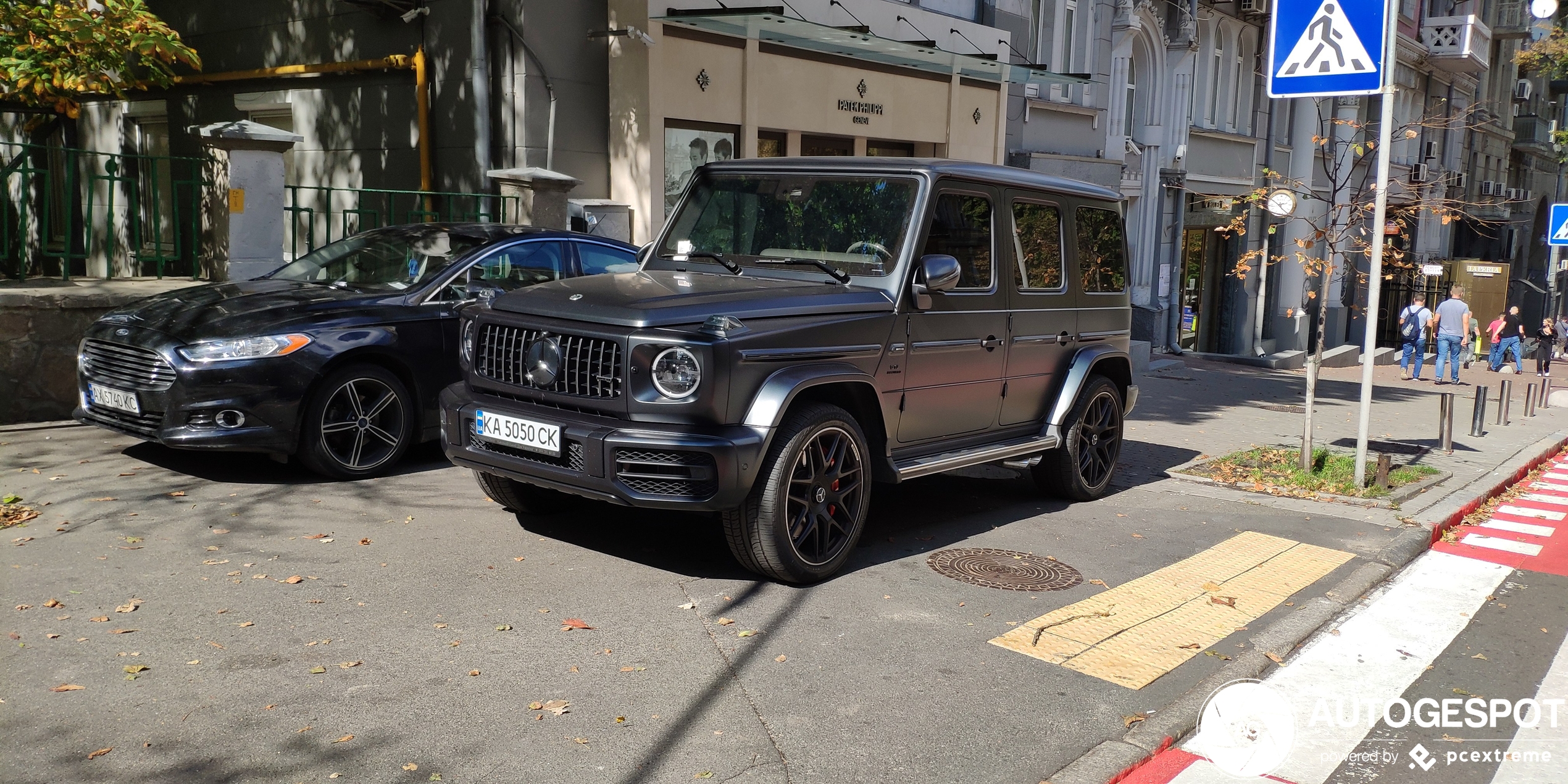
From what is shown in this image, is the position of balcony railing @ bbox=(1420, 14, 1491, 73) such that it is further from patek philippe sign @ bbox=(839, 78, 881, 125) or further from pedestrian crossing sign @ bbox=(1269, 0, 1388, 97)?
pedestrian crossing sign @ bbox=(1269, 0, 1388, 97)

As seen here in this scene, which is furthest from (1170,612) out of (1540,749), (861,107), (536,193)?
(861,107)

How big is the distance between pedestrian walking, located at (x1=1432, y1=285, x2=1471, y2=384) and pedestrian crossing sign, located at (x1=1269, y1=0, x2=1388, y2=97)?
16320mm

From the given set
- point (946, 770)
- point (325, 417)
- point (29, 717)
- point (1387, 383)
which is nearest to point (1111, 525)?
point (946, 770)

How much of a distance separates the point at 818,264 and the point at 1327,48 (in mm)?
4732

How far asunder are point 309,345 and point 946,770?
4.83 meters

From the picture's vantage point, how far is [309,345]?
7.15 meters

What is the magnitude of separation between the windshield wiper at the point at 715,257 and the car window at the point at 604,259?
6.34ft

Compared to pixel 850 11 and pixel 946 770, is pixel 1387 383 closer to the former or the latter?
pixel 850 11

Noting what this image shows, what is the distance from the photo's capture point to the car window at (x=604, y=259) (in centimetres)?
880

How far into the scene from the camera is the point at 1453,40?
34.8 m

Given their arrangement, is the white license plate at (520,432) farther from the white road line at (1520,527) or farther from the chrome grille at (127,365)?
the white road line at (1520,527)

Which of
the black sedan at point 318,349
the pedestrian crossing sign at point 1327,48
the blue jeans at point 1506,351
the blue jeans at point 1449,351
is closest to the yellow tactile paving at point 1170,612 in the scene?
the pedestrian crossing sign at point 1327,48

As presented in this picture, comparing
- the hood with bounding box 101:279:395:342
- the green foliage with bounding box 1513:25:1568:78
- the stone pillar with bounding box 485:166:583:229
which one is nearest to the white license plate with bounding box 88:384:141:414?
the hood with bounding box 101:279:395:342

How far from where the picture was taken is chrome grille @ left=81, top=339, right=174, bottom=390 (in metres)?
6.93
